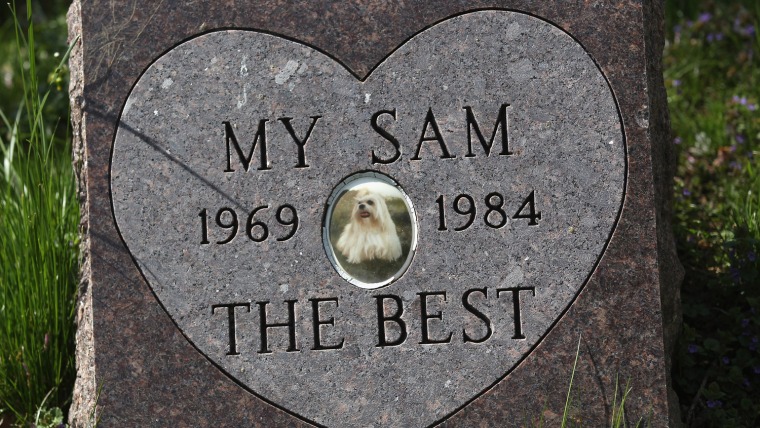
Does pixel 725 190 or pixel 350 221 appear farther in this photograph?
pixel 725 190

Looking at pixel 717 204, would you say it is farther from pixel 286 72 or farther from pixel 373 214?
pixel 286 72

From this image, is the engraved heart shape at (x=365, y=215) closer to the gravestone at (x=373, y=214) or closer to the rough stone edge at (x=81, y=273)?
the gravestone at (x=373, y=214)

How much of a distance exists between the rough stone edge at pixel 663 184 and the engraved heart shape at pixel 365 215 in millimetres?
142

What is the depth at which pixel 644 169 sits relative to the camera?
221 cm

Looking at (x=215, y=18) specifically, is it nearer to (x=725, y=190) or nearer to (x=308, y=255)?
(x=308, y=255)

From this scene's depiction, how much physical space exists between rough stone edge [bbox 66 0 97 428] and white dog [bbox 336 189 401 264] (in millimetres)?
742

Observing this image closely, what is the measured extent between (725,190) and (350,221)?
1763 mm

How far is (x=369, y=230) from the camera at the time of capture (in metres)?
2.26

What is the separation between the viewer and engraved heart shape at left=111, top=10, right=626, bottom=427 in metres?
2.22

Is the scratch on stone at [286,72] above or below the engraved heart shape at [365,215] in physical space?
above

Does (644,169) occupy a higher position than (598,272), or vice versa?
(644,169)

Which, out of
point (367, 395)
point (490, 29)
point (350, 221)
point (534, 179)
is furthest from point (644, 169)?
point (367, 395)

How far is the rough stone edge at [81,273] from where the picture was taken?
2338mm

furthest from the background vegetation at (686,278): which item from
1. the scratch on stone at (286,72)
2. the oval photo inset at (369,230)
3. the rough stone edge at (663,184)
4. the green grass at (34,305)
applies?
the oval photo inset at (369,230)
